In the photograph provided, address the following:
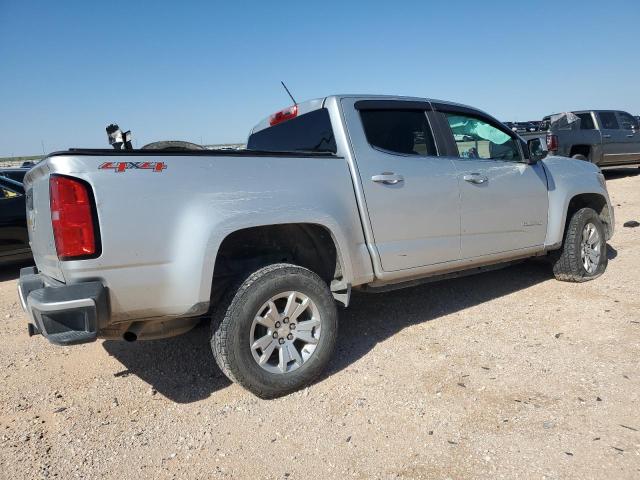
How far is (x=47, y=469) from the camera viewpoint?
2404 mm

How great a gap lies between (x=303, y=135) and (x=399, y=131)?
2.47 feet

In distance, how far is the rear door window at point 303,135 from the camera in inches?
139

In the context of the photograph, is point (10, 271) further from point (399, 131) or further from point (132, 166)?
point (399, 131)

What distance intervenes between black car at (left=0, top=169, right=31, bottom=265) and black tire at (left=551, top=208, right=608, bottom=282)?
678 cm

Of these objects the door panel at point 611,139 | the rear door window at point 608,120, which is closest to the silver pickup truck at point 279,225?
the door panel at point 611,139

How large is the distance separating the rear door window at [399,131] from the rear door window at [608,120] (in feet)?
38.0

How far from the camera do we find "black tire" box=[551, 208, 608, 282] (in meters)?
4.90

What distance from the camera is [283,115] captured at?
410 centimetres

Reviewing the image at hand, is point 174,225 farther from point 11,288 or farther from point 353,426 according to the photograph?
point 11,288

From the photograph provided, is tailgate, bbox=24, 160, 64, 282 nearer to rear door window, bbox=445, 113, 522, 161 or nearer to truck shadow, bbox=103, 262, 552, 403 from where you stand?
truck shadow, bbox=103, 262, 552, 403

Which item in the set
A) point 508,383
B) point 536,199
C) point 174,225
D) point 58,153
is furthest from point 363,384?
point 536,199

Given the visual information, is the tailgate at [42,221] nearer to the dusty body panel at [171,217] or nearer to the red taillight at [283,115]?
the dusty body panel at [171,217]

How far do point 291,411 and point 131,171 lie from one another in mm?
1633

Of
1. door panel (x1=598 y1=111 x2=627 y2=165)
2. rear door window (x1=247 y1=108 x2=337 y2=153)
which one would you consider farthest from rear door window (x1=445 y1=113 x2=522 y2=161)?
door panel (x1=598 y1=111 x2=627 y2=165)
